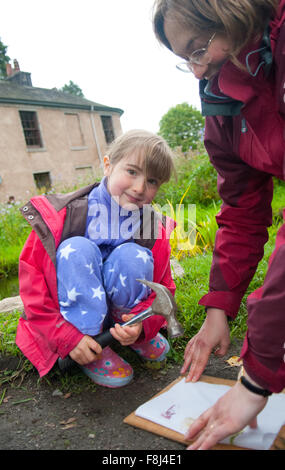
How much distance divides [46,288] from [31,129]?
18875 millimetres

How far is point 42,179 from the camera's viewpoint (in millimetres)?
18844

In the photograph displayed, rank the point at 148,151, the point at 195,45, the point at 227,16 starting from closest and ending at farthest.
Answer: the point at 227,16 → the point at 195,45 → the point at 148,151

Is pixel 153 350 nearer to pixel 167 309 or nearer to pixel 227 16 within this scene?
pixel 167 309

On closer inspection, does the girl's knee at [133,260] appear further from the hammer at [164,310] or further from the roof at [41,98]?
the roof at [41,98]

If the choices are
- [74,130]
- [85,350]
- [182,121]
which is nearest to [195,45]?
[85,350]

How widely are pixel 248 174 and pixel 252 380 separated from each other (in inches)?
33.8

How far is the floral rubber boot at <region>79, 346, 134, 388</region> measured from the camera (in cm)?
169

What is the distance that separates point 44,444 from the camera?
136 cm

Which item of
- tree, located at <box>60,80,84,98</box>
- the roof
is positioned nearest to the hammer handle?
the roof

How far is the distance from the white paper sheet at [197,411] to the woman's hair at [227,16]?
123 cm

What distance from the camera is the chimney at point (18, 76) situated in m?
21.5

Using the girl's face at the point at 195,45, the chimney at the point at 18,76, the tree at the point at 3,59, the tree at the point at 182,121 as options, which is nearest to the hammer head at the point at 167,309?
the girl's face at the point at 195,45

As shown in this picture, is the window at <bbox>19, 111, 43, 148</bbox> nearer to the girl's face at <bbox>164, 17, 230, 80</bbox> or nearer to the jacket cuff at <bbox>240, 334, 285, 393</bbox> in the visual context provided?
the girl's face at <bbox>164, 17, 230, 80</bbox>

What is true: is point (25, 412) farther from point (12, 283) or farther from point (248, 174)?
point (12, 283)
